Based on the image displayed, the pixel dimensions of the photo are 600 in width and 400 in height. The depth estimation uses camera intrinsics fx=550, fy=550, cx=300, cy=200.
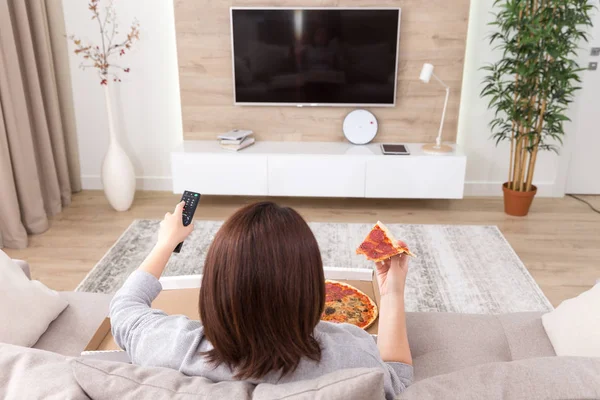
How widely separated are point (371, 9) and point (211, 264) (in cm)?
324

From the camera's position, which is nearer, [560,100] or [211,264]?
[211,264]

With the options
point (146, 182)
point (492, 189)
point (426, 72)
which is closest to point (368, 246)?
point (426, 72)

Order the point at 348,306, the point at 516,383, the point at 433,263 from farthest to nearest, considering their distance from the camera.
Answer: the point at 433,263 < the point at 348,306 < the point at 516,383

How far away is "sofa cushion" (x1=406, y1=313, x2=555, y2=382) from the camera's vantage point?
1.71 meters

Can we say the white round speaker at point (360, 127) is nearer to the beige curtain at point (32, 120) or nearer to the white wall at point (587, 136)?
the white wall at point (587, 136)

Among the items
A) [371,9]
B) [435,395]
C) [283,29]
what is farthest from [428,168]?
[435,395]

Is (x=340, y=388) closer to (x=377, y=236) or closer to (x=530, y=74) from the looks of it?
(x=377, y=236)

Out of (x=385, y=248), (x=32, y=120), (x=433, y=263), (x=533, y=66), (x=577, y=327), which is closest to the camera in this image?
(x=385, y=248)

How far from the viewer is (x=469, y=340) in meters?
1.81

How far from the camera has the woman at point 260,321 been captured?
96 centimetres

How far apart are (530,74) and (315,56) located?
4.77 ft

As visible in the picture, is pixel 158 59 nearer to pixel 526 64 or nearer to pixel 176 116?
pixel 176 116

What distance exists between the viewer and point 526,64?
11.8 ft

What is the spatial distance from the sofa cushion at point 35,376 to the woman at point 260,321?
0.17m
